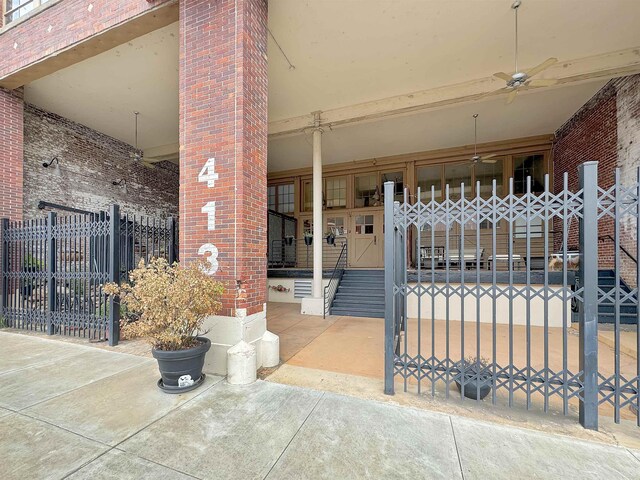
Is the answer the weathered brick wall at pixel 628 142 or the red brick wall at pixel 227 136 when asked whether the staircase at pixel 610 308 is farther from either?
the red brick wall at pixel 227 136

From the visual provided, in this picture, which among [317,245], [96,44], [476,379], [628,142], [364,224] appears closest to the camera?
[476,379]

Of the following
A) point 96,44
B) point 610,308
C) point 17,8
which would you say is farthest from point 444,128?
point 17,8

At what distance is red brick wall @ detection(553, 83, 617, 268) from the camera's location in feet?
20.8

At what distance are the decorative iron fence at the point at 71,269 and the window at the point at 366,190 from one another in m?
7.16

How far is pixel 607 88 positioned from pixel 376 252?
7.12 metres

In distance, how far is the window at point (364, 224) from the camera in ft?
35.0

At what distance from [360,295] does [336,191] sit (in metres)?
5.16

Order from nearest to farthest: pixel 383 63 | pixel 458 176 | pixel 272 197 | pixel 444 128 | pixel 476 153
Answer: pixel 383 63
pixel 444 128
pixel 476 153
pixel 458 176
pixel 272 197

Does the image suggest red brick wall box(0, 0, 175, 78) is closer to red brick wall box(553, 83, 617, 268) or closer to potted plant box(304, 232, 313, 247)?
potted plant box(304, 232, 313, 247)

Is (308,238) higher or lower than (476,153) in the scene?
lower

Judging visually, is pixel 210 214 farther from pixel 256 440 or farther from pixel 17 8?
pixel 17 8

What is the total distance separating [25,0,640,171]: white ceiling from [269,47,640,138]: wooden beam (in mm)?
143

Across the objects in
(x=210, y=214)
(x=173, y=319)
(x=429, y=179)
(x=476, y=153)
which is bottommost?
(x=173, y=319)

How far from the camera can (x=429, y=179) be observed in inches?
402
